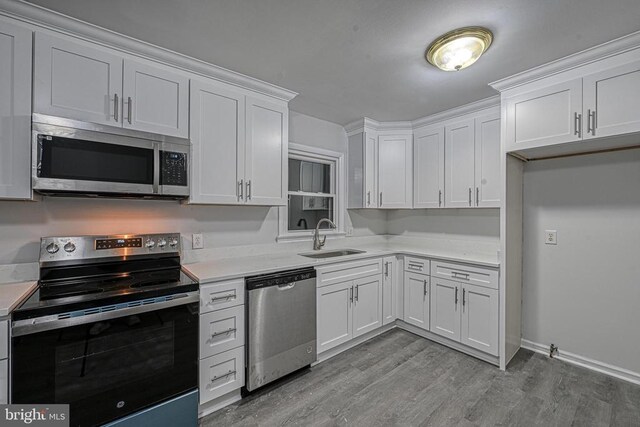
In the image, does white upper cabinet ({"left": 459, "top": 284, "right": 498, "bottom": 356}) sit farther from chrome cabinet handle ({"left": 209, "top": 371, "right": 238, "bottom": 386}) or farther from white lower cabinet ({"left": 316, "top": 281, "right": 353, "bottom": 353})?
chrome cabinet handle ({"left": 209, "top": 371, "right": 238, "bottom": 386})

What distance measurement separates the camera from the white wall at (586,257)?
2.25m

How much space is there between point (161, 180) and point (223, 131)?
620mm

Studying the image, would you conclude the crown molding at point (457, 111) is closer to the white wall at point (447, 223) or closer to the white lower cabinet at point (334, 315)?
the white wall at point (447, 223)

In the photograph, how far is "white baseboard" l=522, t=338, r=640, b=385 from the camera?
87.5 inches

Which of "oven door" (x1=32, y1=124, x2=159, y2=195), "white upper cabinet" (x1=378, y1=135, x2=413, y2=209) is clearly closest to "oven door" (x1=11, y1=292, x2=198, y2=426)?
"oven door" (x1=32, y1=124, x2=159, y2=195)

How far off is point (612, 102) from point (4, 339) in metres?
3.68

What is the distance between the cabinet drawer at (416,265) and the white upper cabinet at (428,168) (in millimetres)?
665

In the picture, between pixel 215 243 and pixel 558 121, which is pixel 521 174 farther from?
pixel 215 243

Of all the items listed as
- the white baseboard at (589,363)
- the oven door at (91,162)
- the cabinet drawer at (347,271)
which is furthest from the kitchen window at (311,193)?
the white baseboard at (589,363)

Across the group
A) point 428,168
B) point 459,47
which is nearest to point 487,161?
point 428,168

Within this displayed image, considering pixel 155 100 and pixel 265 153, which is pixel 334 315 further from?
pixel 155 100

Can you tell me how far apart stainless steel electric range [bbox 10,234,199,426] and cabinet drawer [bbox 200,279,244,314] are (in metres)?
0.14

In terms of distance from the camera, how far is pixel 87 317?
1355 mm

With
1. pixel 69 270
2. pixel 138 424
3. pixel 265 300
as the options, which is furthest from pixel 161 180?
pixel 138 424
